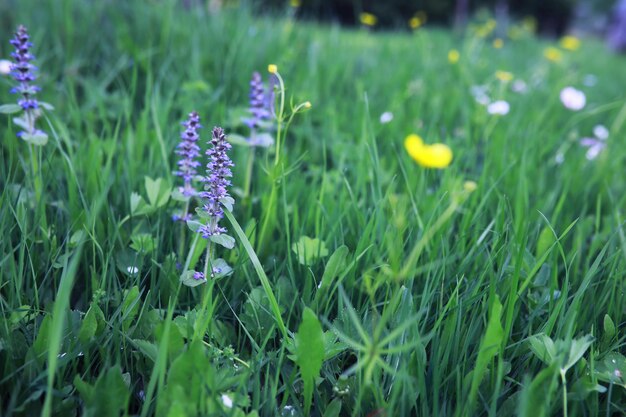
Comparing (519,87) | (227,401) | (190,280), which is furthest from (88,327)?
(519,87)

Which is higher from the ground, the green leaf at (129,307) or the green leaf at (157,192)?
the green leaf at (157,192)

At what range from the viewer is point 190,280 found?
1.09 meters

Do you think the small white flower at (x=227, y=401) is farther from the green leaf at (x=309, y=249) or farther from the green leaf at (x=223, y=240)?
the green leaf at (x=309, y=249)

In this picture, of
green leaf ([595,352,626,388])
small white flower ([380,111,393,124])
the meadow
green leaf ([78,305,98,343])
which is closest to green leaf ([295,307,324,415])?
the meadow

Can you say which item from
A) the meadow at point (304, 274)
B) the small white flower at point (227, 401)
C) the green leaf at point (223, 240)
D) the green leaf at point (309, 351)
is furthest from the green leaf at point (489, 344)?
the green leaf at point (223, 240)

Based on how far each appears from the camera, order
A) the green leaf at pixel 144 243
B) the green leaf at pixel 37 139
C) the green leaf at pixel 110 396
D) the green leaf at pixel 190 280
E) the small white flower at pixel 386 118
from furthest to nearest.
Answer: the small white flower at pixel 386 118 < the green leaf at pixel 37 139 < the green leaf at pixel 144 243 < the green leaf at pixel 190 280 < the green leaf at pixel 110 396

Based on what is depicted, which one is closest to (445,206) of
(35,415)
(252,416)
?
(252,416)

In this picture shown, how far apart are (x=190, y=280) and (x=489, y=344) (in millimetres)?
592

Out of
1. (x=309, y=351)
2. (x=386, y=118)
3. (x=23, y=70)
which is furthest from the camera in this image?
(x=386, y=118)

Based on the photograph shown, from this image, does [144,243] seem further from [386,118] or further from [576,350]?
[386,118]

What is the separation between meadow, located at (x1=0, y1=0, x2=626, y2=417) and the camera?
3.05 ft

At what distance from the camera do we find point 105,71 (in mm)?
2486

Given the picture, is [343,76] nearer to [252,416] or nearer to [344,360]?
[344,360]

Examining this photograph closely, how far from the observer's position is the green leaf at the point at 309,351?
3.15 ft
